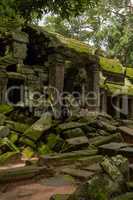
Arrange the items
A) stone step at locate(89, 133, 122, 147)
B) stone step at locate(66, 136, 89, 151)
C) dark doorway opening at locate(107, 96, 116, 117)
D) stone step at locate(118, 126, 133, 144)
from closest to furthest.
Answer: stone step at locate(66, 136, 89, 151) → stone step at locate(89, 133, 122, 147) → stone step at locate(118, 126, 133, 144) → dark doorway opening at locate(107, 96, 116, 117)

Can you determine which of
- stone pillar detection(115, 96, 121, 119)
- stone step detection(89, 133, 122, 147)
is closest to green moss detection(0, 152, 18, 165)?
stone step detection(89, 133, 122, 147)

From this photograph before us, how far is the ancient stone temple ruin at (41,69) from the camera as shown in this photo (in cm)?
1700

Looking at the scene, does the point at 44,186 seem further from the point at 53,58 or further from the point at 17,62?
the point at 53,58

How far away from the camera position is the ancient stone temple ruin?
17000mm

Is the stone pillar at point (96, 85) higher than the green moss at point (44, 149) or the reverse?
higher

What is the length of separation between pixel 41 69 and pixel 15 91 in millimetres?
1837

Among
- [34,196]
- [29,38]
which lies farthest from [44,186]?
[29,38]

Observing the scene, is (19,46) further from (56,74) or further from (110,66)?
(110,66)

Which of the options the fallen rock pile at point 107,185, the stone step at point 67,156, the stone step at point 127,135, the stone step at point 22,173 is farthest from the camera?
the stone step at point 127,135

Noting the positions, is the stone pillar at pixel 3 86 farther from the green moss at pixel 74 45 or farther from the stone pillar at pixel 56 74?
the green moss at pixel 74 45

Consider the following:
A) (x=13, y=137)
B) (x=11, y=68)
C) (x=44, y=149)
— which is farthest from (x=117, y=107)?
(x=13, y=137)

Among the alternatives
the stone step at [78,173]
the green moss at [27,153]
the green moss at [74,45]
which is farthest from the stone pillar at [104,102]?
the stone step at [78,173]

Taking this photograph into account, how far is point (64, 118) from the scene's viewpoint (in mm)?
17281

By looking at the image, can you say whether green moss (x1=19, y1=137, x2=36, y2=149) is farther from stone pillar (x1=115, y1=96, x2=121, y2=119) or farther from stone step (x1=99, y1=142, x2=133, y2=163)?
stone pillar (x1=115, y1=96, x2=121, y2=119)
